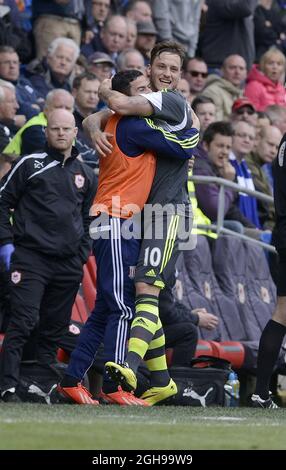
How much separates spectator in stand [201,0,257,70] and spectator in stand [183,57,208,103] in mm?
1531

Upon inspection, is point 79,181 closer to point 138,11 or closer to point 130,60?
point 130,60

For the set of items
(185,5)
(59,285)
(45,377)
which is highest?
(185,5)

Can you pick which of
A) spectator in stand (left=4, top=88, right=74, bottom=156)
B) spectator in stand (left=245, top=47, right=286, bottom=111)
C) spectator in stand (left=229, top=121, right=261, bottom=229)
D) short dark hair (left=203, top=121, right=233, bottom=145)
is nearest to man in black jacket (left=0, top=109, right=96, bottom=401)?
spectator in stand (left=4, top=88, right=74, bottom=156)

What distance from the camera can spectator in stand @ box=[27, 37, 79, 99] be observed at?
14664mm

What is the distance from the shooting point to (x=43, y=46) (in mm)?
15852

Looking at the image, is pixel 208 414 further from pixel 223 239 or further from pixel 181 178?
pixel 223 239

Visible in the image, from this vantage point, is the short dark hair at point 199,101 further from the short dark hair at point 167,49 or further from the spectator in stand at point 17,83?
the short dark hair at point 167,49

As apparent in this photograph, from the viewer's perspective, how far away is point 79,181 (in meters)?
10.4

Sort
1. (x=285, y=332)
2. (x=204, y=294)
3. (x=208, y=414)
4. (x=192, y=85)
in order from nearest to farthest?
1. (x=208, y=414)
2. (x=285, y=332)
3. (x=204, y=294)
4. (x=192, y=85)

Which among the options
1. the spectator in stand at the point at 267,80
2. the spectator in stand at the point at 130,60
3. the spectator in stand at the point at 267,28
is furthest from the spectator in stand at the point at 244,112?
the spectator in stand at the point at 267,28

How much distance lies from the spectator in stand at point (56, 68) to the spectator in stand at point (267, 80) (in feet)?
12.6

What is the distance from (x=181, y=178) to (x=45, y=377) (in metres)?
1.93
